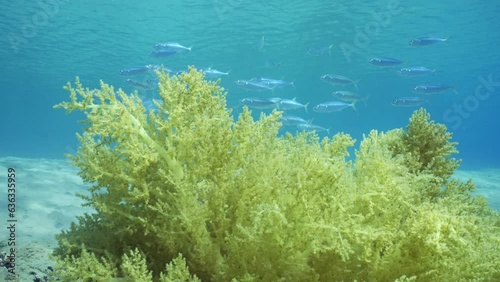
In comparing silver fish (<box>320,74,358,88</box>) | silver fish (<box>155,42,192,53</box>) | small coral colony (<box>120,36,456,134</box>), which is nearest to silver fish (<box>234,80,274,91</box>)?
small coral colony (<box>120,36,456,134</box>)

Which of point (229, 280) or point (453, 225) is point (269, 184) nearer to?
point (229, 280)

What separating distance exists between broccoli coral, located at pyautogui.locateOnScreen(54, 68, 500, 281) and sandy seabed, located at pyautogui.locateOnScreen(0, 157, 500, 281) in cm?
166

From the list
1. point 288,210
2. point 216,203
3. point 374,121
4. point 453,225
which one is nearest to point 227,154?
point 216,203

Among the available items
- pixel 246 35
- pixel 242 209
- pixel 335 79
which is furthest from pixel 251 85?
pixel 246 35

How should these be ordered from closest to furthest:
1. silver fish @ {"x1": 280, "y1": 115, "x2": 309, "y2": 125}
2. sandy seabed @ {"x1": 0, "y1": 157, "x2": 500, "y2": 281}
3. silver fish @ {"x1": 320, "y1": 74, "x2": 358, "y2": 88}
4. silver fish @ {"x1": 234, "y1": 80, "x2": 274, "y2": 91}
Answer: sandy seabed @ {"x1": 0, "y1": 157, "x2": 500, "y2": 281}, silver fish @ {"x1": 280, "y1": 115, "x2": 309, "y2": 125}, silver fish @ {"x1": 234, "y1": 80, "x2": 274, "y2": 91}, silver fish @ {"x1": 320, "y1": 74, "x2": 358, "y2": 88}

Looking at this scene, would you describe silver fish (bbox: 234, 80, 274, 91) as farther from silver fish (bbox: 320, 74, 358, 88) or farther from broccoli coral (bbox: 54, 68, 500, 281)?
broccoli coral (bbox: 54, 68, 500, 281)

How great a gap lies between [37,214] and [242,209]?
6.45m

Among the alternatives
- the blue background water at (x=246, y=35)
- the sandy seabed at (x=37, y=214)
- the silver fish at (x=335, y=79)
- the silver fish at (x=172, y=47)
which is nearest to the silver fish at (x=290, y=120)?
the silver fish at (x=335, y=79)

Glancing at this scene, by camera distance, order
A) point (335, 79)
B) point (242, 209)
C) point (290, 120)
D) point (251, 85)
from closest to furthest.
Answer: point (242, 209) → point (290, 120) → point (251, 85) → point (335, 79)

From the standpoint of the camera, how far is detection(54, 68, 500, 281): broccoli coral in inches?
87.0

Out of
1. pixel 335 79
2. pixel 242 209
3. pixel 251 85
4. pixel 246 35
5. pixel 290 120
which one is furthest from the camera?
pixel 246 35

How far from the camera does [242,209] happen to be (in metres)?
2.47

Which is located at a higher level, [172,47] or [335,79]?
[172,47]

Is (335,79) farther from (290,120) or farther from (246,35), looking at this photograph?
(246,35)
